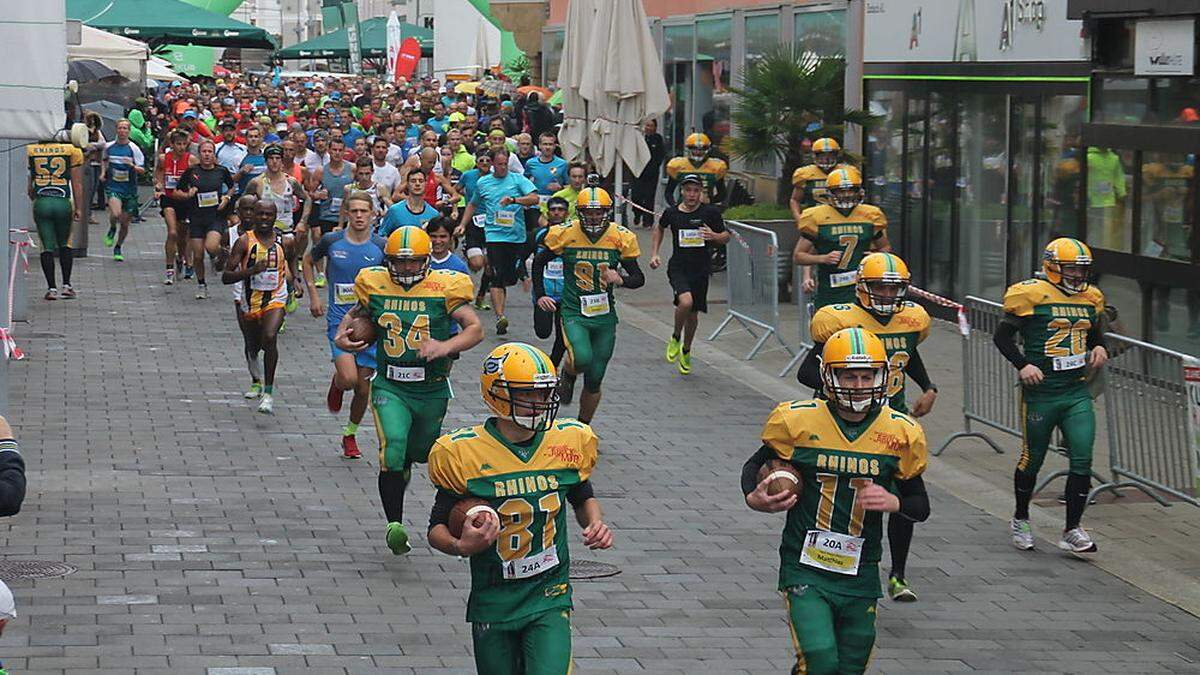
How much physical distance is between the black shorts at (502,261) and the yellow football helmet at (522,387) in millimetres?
13838

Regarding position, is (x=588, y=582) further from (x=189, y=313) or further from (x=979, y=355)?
(x=189, y=313)

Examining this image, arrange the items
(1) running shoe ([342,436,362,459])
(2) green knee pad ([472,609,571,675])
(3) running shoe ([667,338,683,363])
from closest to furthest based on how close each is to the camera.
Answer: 1. (2) green knee pad ([472,609,571,675])
2. (1) running shoe ([342,436,362,459])
3. (3) running shoe ([667,338,683,363])

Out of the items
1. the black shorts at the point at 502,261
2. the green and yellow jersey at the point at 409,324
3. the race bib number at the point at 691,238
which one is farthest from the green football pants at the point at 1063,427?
the black shorts at the point at 502,261

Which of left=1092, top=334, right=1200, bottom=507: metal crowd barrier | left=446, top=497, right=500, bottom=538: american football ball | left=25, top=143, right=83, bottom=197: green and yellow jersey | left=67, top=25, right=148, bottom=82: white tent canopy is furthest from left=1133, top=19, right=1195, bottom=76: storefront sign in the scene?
left=67, top=25, right=148, bottom=82: white tent canopy

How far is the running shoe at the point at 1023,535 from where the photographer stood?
1105 cm

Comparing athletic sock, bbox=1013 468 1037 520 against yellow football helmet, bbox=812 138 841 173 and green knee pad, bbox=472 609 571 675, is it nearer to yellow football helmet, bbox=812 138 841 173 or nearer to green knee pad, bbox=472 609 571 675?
green knee pad, bbox=472 609 571 675

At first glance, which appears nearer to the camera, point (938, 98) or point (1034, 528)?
point (1034, 528)

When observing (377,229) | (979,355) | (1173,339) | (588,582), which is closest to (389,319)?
(588,582)

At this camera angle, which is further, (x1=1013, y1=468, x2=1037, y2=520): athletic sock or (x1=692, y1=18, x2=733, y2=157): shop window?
(x1=692, y1=18, x2=733, y2=157): shop window

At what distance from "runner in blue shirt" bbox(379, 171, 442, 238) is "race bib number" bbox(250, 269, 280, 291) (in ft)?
9.02

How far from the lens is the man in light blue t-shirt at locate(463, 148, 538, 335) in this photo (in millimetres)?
20453

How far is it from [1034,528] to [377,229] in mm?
9806

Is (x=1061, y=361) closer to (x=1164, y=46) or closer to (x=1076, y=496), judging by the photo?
(x=1076, y=496)

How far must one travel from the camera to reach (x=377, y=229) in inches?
789
